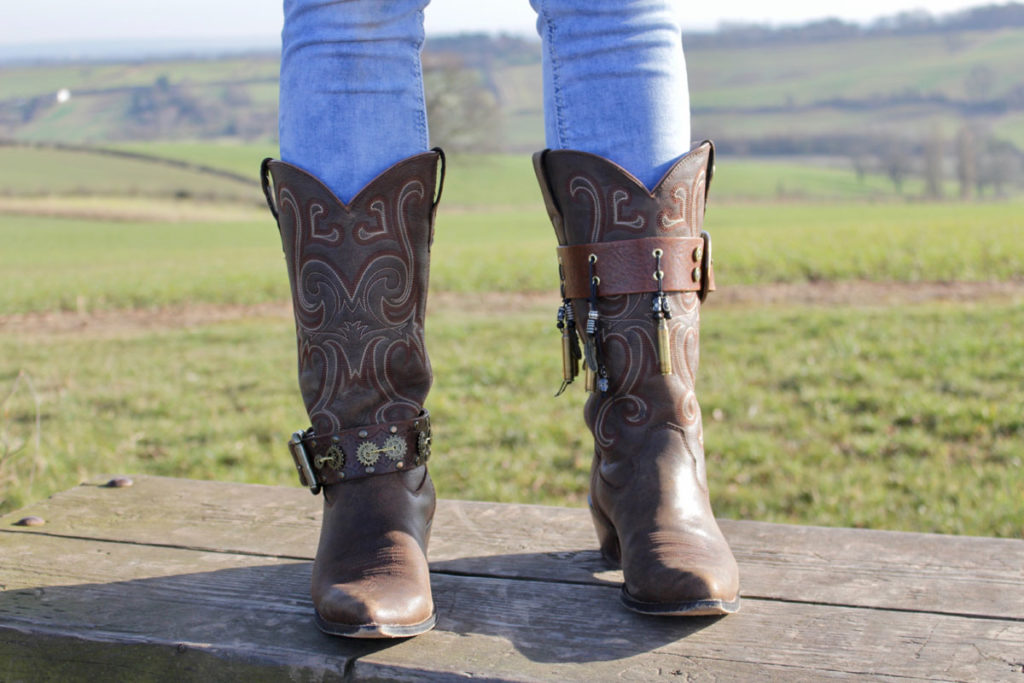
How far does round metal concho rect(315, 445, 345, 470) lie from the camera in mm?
1506

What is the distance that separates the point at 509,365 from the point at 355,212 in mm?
4454

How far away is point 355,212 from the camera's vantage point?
1.50 m

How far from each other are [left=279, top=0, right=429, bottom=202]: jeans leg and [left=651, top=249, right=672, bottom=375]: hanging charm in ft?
1.48

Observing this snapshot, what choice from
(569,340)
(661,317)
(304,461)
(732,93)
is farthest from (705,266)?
(732,93)

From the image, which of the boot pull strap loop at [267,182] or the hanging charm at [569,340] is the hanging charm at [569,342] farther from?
the boot pull strap loop at [267,182]

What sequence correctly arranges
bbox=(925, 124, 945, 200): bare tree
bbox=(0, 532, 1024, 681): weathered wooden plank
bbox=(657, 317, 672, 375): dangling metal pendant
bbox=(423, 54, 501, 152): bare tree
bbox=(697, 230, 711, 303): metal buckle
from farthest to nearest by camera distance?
1. bbox=(925, 124, 945, 200): bare tree
2. bbox=(423, 54, 501, 152): bare tree
3. bbox=(697, 230, 711, 303): metal buckle
4. bbox=(657, 317, 672, 375): dangling metal pendant
5. bbox=(0, 532, 1024, 681): weathered wooden plank

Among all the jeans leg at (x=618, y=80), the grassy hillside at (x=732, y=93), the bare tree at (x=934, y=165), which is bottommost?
the jeans leg at (x=618, y=80)

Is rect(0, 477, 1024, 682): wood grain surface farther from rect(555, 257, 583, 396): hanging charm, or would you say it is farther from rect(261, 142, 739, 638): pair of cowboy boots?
rect(555, 257, 583, 396): hanging charm

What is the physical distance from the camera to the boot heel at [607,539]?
159 cm

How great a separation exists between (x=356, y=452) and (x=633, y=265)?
0.56 m

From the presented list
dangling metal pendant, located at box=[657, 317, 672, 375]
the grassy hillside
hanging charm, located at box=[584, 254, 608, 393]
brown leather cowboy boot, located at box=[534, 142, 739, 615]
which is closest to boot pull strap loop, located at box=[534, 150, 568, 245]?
brown leather cowboy boot, located at box=[534, 142, 739, 615]

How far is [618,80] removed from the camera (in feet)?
4.80

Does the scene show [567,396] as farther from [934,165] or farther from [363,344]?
[934,165]

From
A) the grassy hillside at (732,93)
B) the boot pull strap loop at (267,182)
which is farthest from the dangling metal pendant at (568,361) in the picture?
the grassy hillside at (732,93)
